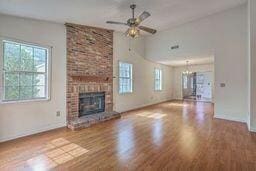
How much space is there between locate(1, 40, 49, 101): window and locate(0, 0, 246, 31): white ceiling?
791 mm

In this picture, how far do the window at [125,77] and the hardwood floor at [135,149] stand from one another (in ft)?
8.29

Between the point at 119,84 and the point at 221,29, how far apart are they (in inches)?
166

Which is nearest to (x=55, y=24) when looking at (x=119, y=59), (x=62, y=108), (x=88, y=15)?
(x=88, y=15)

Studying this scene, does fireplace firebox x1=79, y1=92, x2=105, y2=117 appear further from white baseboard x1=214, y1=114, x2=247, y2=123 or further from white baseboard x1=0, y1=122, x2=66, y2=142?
white baseboard x1=214, y1=114, x2=247, y2=123

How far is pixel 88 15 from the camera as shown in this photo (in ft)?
14.2

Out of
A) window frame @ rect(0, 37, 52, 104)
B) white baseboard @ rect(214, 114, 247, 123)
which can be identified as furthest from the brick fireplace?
white baseboard @ rect(214, 114, 247, 123)

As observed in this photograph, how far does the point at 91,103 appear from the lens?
549cm

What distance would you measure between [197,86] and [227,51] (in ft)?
25.8

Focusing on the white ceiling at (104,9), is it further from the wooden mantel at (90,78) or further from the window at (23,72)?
the wooden mantel at (90,78)

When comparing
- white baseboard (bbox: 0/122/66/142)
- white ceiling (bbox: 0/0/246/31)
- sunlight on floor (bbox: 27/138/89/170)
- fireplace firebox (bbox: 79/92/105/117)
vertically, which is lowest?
sunlight on floor (bbox: 27/138/89/170)

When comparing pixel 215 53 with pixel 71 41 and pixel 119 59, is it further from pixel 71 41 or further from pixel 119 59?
pixel 71 41

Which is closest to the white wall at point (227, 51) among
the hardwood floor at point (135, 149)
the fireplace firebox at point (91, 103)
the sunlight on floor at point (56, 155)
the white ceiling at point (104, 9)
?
the white ceiling at point (104, 9)

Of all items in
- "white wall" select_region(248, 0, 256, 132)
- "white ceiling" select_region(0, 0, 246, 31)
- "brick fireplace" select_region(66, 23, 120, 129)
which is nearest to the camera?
"white ceiling" select_region(0, 0, 246, 31)

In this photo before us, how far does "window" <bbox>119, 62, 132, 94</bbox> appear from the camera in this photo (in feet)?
22.0
